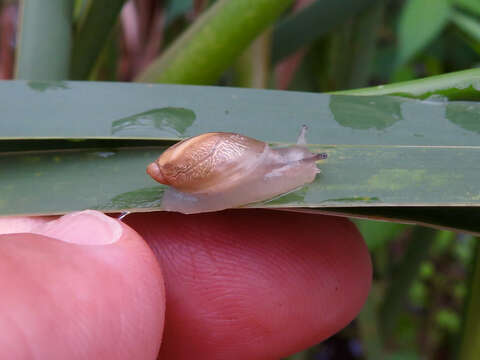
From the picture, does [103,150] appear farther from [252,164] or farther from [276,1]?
[276,1]

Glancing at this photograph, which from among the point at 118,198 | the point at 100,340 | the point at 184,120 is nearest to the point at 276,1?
the point at 184,120

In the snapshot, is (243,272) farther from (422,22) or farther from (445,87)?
(422,22)

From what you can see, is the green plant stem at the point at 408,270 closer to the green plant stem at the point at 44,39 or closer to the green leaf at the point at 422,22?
the green leaf at the point at 422,22

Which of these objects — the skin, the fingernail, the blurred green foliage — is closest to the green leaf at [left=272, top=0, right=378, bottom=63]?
the blurred green foliage

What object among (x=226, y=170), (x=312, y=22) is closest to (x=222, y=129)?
(x=226, y=170)

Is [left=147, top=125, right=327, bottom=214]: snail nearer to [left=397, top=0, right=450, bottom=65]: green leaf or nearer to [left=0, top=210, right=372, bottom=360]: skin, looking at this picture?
[left=0, top=210, right=372, bottom=360]: skin

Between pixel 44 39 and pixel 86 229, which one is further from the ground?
pixel 44 39
